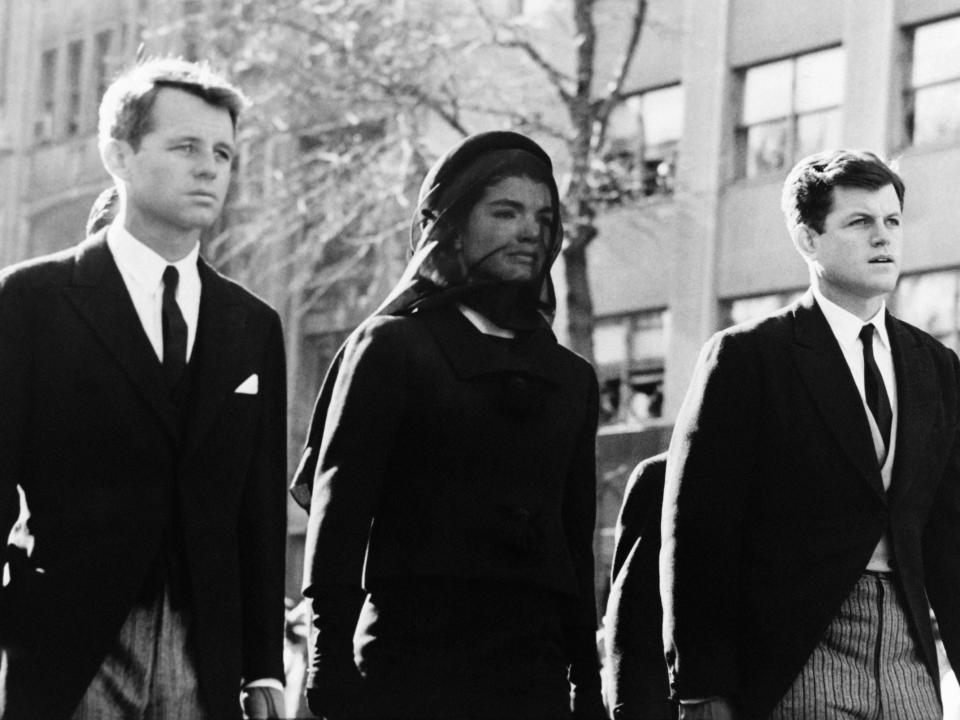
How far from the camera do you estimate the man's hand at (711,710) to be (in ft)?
24.6

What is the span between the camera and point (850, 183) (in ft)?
26.1

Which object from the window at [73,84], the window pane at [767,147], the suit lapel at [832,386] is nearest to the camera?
the suit lapel at [832,386]

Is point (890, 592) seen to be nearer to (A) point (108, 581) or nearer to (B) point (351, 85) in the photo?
(A) point (108, 581)

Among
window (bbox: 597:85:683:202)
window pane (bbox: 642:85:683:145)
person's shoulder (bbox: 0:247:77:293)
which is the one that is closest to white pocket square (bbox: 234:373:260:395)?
person's shoulder (bbox: 0:247:77:293)

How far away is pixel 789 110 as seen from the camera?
102 feet

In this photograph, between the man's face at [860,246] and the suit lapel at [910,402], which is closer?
the suit lapel at [910,402]

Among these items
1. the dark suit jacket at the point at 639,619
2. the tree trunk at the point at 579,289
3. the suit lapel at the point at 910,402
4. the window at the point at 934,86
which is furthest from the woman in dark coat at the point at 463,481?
the window at the point at 934,86

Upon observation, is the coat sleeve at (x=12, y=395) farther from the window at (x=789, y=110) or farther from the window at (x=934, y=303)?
the window at (x=789, y=110)

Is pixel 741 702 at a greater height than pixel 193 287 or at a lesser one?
lesser

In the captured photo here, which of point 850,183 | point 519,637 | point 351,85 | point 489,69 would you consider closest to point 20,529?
point 519,637

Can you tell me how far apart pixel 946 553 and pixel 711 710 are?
902 millimetres

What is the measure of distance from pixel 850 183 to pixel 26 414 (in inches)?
105

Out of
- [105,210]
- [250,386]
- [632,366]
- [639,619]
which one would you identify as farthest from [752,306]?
[250,386]

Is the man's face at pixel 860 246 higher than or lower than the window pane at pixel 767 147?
lower
